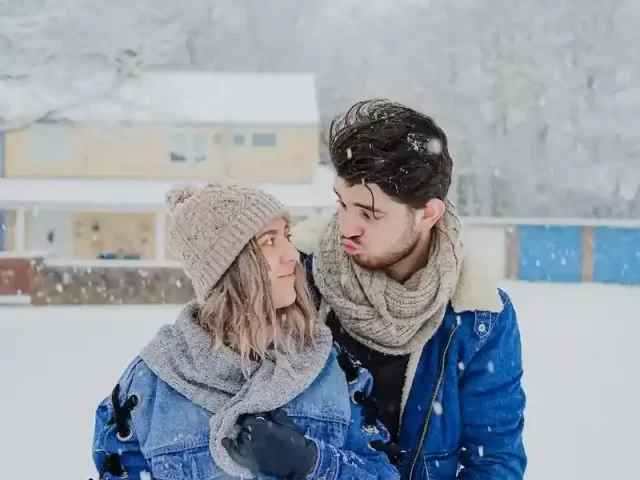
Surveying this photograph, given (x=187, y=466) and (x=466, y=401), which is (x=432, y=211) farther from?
(x=187, y=466)

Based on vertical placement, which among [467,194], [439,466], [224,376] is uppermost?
[467,194]

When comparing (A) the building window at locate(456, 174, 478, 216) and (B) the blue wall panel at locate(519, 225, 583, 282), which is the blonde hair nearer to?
(B) the blue wall panel at locate(519, 225, 583, 282)

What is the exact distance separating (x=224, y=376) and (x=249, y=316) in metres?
0.12

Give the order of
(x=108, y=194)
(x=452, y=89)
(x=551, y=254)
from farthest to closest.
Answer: (x=452, y=89) < (x=551, y=254) < (x=108, y=194)

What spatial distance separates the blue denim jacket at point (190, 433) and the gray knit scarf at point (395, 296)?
0.43 feet

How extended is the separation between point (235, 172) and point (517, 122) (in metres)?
10.7

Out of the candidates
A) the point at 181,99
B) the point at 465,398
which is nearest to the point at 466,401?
the point at 465,398

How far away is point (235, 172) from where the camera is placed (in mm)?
14984

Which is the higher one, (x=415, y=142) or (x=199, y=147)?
(x=199, y=147)

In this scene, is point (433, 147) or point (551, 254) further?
point (551, 254)

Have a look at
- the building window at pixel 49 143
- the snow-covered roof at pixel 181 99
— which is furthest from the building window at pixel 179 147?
the building window at pixel 49 143

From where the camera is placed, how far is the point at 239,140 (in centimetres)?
1507

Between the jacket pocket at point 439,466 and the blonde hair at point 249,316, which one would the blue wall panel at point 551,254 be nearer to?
the jacket pocket at point 439,466

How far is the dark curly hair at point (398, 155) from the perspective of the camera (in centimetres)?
151
